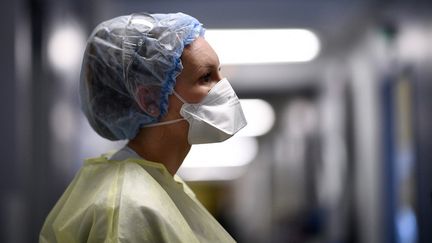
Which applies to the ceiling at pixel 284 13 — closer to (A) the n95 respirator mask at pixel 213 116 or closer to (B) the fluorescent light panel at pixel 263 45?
(B) the fluorescent light panel at pixel 263 45

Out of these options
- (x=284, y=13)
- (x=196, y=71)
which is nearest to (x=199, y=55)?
(x=196, y=71)

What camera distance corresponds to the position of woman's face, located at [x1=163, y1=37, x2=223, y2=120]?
165 cm

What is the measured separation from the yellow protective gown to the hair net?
123mm

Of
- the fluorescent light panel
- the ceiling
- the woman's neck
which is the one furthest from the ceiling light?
the woman's neck

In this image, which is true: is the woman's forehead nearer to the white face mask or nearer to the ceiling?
the white face mask

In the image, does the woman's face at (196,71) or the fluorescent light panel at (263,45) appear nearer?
the woman's face at (196,71)

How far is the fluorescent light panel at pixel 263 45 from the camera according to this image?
18.8 ft

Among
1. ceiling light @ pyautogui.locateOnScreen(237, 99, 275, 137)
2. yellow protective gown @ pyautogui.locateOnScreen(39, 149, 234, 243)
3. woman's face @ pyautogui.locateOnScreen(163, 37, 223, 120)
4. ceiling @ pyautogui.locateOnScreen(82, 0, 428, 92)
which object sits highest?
ceiling @ pyautogui.locateOnScreen(82, 0, 428, 92)

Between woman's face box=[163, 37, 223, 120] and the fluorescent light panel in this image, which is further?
the fluorescent light panel

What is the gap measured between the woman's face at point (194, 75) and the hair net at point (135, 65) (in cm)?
2

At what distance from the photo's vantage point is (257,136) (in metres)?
12.1

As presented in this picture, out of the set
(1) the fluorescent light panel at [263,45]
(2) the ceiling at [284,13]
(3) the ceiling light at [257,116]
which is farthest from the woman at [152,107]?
(3) the ceiling light at [257,116]

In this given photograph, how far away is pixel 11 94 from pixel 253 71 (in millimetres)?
4724

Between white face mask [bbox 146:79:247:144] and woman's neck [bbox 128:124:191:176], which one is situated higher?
white face mask [bbox 146:79:247:144]
